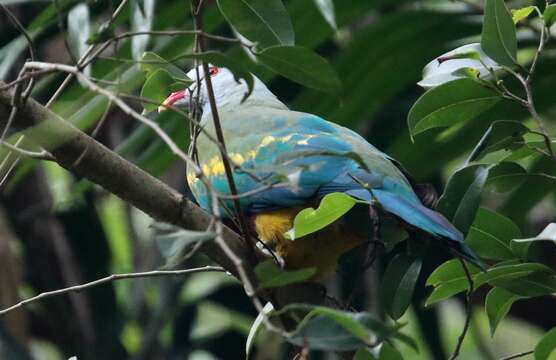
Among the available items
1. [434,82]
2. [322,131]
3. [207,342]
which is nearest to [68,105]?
[322,131]

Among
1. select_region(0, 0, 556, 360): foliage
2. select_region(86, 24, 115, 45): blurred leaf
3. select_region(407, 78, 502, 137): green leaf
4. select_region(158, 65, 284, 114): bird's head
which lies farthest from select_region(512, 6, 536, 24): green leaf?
select_region(158, 65, 284, 114): bird's head

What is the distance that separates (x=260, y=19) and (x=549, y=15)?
0.51 metres

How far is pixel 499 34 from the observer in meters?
1.79

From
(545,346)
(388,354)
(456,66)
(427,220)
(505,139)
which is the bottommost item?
(545,346)

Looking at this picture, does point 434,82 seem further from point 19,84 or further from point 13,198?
point 13,198

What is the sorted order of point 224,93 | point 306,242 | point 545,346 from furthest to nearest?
1. point 224,93
2. point 306,242
3. point 545,346

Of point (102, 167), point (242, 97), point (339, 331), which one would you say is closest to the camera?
point (339, 331)

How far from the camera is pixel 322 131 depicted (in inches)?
94.7

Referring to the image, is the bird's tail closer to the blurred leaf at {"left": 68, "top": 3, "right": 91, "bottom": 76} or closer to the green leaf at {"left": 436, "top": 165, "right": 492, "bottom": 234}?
the green leaf at {"left": 436, "top": 165, "right": 492, "bottom": 234}

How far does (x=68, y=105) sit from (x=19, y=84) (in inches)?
57.6

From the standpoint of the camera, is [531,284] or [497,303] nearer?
[531,284]

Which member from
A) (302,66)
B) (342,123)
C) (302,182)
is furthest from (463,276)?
(342,123)

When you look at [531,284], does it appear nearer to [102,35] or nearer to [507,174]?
[507,174]

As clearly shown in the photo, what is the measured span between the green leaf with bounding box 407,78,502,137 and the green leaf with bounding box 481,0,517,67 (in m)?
0.10
